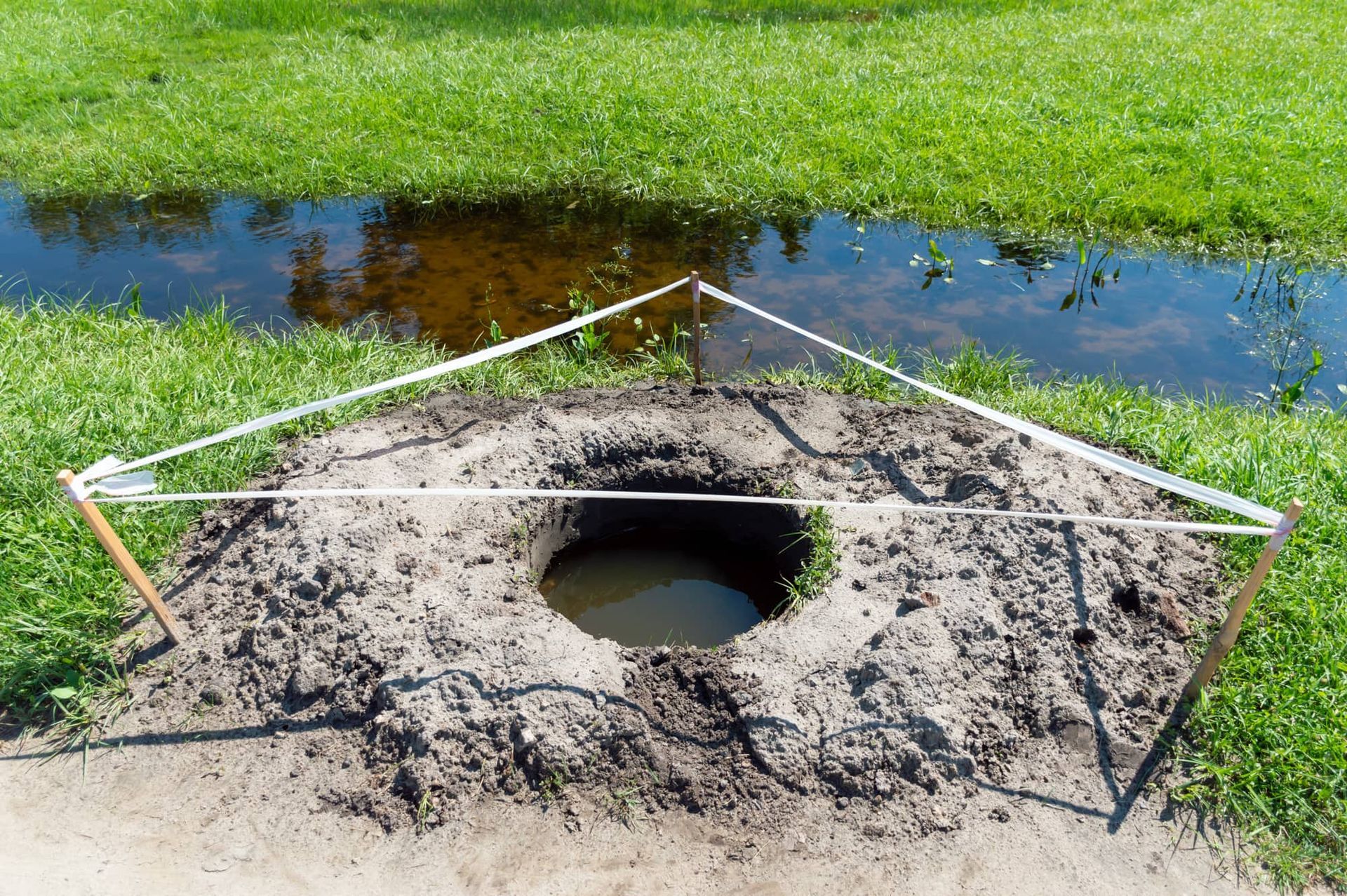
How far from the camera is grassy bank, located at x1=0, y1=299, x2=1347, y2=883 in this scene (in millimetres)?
2799

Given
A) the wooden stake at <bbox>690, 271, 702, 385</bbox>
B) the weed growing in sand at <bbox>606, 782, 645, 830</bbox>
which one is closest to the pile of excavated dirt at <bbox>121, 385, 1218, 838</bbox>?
the weed growing in sand at <bbox>606, 782, 645, 830</bbox>

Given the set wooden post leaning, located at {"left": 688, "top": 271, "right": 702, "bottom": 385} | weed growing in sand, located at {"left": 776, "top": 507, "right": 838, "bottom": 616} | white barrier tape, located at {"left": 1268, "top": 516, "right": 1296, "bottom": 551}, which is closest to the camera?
white barrier tape, located at {"left": 1268, "top": 516, "right": 1296, "bottom": 551}

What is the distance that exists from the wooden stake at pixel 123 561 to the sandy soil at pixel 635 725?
0.36ft

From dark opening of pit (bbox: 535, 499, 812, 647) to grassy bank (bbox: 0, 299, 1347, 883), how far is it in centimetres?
111

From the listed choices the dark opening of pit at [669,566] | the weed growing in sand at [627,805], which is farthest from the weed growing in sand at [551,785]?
the dark opening of pit at [669,566]

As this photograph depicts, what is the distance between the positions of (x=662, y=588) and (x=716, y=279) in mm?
3128

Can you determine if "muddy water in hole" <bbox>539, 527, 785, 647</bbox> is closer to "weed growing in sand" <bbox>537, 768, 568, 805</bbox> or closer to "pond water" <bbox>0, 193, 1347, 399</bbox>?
"weed growing in sand" <bbox>537, 768, 568, 805</bbox>

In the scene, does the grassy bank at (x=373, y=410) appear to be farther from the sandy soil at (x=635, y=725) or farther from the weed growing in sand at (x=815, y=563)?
the weed growing in sand at (x=815, y=563)

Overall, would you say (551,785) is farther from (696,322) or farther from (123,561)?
(696,322)

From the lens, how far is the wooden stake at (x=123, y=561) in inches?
110

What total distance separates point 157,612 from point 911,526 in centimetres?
299

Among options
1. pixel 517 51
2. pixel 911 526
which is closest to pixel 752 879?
pixel 911 526

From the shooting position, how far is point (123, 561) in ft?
9.65

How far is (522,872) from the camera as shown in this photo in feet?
8.43
